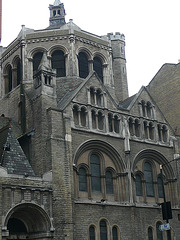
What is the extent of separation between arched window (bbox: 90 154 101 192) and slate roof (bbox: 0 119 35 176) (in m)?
5.69

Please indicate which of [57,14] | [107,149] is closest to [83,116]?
[107,149]

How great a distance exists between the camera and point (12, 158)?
28.1 meters

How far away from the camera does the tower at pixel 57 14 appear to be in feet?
143

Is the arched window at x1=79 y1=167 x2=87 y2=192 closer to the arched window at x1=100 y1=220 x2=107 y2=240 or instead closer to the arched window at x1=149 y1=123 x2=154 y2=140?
the arched window at x1=100 y1=220 x2=107 y2=240

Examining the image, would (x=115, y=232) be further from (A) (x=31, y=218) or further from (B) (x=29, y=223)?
(A) (x=31, y=218)

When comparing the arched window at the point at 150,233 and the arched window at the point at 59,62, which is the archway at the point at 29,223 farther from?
the arched window at the point at 59,62

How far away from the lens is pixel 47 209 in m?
27.6

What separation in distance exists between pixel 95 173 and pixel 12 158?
723 centimetres

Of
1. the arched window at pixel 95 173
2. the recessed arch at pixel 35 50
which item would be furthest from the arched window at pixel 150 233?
the recessed arch at pixel 35 50

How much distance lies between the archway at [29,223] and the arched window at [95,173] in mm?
5588

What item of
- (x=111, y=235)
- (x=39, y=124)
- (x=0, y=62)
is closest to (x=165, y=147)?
(x=111, y=235)

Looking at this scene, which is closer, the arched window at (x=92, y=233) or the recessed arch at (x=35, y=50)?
the arched window at (x=92, y=233)

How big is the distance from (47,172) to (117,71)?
57.5ft

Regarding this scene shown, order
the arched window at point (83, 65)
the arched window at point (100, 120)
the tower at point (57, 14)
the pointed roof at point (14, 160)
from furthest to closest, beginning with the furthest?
the tower at point (57, 14)
the arched window at point (83, 65)
the arched window at point (100, 120)
the pointed roof at point (14, 160)
